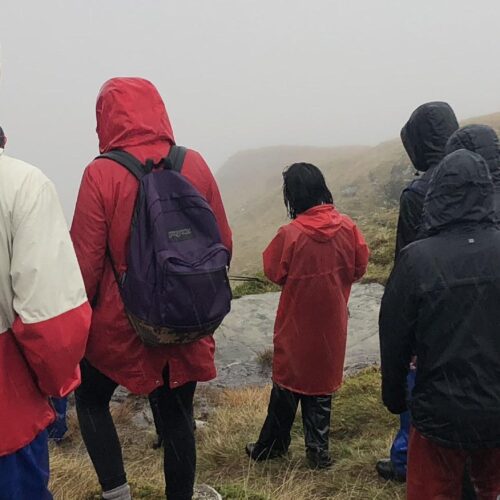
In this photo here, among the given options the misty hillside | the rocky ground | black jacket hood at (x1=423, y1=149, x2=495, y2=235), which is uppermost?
black jacket hood at (x1=423, y1=149, x2=495, y2=235)

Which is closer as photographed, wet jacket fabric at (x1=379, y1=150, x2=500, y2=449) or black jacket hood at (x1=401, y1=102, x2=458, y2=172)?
wet jacket fabric at (x1=379, y1=150, x2=500, y2=449)

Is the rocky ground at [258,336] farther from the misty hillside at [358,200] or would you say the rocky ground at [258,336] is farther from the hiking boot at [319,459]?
the hiking boot at [319,459]

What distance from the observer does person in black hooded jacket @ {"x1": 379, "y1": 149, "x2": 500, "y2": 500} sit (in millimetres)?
2484

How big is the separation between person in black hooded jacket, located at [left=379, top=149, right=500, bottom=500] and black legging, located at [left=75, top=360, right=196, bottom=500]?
109cm

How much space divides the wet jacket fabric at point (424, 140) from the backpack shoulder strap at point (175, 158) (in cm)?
120

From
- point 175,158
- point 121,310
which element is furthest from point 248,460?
point 175,158

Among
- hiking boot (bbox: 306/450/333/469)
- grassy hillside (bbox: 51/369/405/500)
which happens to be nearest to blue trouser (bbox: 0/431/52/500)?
grassy hillside (bbox: 51/369/405/500)

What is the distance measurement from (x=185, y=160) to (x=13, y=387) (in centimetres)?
136

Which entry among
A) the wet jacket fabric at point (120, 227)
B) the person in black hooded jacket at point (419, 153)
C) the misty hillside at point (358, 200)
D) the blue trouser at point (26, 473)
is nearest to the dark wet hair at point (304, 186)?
the person in black hooded jacket at point (419, 153)

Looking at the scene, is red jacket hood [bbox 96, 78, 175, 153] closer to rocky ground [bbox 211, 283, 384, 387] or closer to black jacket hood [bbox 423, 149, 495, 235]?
black jacket hood [bbox 423, 149, 495, 235]

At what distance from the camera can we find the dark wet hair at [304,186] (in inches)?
163

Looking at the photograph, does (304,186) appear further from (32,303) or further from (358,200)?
(358,200)

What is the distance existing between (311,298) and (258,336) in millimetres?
4634

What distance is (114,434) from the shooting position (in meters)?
3.18
